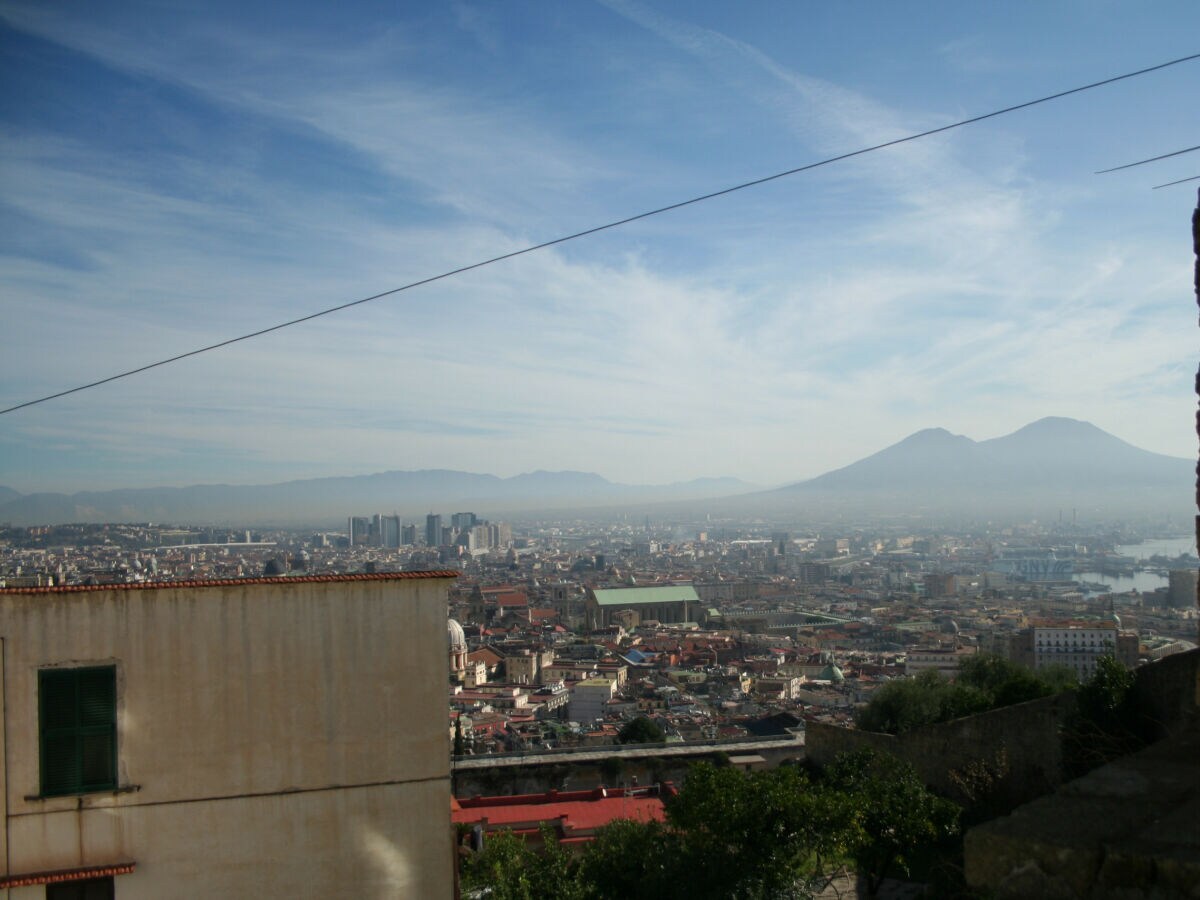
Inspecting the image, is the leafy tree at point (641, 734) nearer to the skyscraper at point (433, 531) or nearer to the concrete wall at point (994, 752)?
the concrete wall at point (994, 752)

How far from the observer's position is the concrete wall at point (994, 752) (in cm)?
609

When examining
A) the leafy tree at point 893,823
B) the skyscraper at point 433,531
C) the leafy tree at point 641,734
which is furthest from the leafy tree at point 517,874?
the skyscraper at point 433,531

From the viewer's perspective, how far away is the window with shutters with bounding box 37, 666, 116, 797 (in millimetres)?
3000

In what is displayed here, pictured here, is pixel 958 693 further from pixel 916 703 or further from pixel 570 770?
pixel 570 770

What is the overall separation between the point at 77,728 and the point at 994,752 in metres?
5.69

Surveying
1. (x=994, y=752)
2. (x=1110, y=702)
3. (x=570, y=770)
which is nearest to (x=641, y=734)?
(x=570, y=770)

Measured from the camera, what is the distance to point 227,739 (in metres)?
3.16

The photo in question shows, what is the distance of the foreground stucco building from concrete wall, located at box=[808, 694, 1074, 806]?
4136 millimetres

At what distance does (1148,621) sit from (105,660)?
57456 mm

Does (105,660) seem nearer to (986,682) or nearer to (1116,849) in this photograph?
(1116,849)

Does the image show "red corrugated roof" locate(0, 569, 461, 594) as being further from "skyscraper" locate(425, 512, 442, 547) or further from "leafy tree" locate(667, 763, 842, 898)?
"skyscraper" locate(425, 512, 442, 547)

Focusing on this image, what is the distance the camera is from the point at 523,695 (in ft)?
125

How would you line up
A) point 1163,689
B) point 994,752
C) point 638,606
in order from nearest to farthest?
point 1163,689, point 994,752, point 638,606

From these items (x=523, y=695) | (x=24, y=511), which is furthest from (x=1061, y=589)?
(x=24, y=511)
